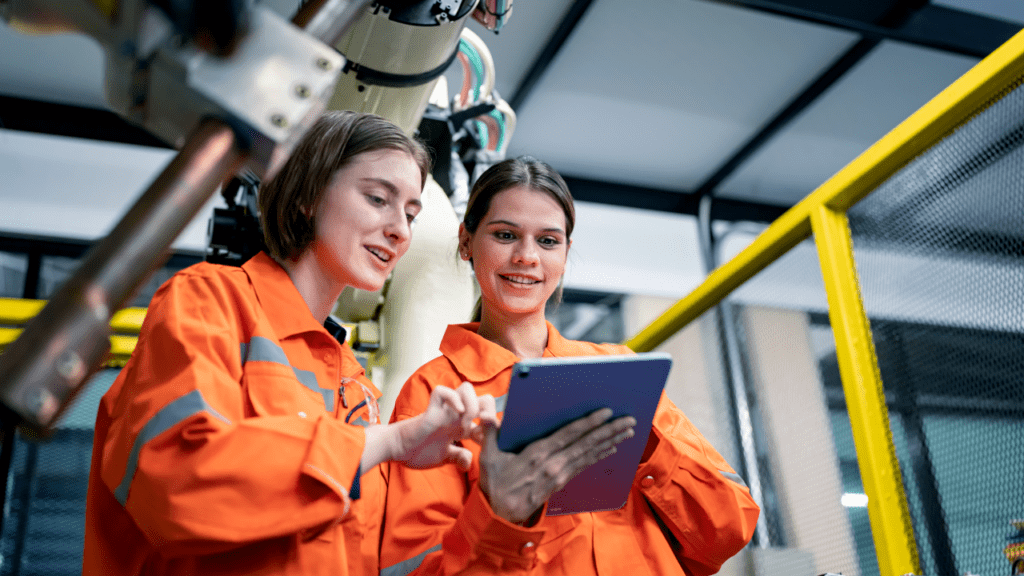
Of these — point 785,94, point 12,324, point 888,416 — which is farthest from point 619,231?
point 888,416

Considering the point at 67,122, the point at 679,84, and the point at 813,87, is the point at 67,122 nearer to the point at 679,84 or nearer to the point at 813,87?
the point at 679,84

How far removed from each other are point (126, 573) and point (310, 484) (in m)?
0.31

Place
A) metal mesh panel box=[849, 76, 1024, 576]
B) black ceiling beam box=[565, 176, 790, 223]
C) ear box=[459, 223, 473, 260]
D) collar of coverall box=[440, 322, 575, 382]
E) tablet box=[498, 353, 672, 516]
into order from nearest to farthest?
tablet box=[498, 353, 672, 516]
metal mesh panel box=[849, 76, 1024, 576]
collar of coverall box=[440, 322, 575, 382]
ear box=[459, 223, 473, 260]
black ceiling beam box=[565, 176, 790, 223]

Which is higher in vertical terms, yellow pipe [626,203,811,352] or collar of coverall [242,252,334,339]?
yellow pipe [626,203,811,352]

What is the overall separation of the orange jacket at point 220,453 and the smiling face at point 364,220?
5.8 inches

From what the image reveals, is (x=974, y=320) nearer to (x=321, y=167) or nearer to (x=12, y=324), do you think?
(x=321, y=167)

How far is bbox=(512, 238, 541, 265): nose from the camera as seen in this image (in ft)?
4.95

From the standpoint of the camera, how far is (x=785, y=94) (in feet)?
17.2

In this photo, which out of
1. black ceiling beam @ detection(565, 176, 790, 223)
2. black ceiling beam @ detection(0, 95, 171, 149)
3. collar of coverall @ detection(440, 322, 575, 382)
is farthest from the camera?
black ceiling beam @ detection(565, 176, 790, 223)

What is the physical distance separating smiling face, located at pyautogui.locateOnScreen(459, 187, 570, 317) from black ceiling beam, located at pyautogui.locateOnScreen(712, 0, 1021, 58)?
3312 millimetres

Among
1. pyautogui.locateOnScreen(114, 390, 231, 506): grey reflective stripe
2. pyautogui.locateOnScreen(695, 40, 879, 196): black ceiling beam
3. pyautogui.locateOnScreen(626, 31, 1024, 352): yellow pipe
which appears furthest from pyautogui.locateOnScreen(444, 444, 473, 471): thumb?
pyautogui.locateOnScreen(695, 40, 879, 196): black ceiling beam

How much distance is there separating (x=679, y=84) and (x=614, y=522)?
13.9ft

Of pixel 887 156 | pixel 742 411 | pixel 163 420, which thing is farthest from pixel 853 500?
pixel 163 420

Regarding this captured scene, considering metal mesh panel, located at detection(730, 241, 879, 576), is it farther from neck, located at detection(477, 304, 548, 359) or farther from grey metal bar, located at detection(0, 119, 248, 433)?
grey metal bar, located at detection(0, 119, 248, 433)
